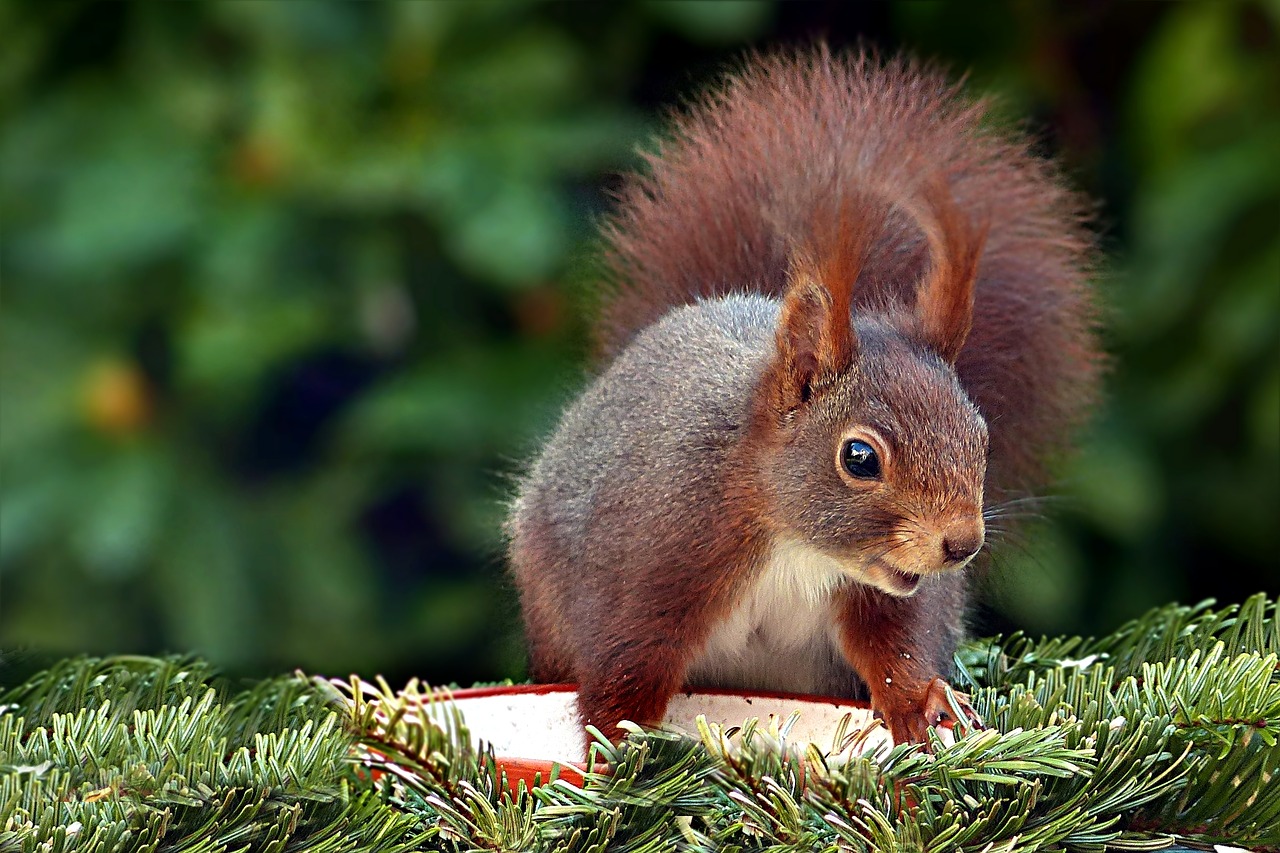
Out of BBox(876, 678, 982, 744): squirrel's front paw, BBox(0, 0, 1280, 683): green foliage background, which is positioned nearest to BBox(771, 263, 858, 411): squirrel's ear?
BBox(876, 678, 982, 744): squirrel's front paw

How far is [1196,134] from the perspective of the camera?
1697 millimetres

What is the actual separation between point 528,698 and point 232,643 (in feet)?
2.99

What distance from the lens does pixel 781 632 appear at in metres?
0.90

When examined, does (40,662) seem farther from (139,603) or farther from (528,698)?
(139,603)

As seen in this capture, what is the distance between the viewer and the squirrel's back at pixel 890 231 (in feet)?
3.00

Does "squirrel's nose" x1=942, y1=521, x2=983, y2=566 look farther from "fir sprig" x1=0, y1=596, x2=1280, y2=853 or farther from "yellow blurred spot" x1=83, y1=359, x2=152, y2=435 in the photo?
"yellow blurred spot" x1=83, y1=359, x2=152, y2=435

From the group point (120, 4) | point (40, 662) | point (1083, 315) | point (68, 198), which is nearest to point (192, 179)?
point (68, 198)

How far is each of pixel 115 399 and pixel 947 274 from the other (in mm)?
1271

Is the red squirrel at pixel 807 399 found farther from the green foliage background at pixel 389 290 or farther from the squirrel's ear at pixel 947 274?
the green foliage background at pixel 389 290

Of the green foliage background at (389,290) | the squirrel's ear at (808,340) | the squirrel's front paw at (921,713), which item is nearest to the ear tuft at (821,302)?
the squirrel's ear at (808,340)

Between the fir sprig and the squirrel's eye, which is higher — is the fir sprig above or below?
below

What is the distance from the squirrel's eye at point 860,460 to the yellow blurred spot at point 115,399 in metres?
1.23

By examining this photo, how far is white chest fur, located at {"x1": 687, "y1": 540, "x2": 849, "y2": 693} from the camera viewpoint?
848 mm

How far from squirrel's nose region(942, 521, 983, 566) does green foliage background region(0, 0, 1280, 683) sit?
0.89 metres
